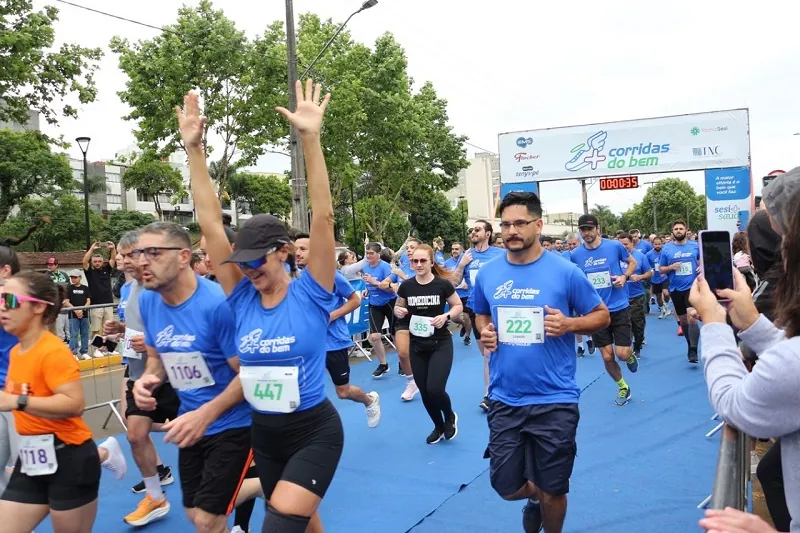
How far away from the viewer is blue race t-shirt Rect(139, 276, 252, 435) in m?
3.37

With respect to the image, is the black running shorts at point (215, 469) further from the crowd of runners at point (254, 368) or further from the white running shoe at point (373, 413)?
the white running shoe at point (373, 413)

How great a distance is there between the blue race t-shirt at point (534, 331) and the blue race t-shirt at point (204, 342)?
152cm

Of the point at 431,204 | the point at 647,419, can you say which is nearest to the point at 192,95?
the point at 647,419

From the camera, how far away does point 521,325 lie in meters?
3.90

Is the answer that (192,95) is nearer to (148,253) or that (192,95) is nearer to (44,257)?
(148,253)

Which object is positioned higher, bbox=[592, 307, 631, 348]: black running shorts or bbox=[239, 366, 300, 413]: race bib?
bbox=[239, 366, 300, 413]: race bib

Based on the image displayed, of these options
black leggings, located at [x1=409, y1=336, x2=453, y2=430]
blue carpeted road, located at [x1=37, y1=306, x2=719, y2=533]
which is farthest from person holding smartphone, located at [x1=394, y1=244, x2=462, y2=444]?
blue carpeted road, located at [x1=37, y1=306, x2=719, y2=533]

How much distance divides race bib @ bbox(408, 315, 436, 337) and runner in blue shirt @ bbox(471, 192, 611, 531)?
8.17 ft

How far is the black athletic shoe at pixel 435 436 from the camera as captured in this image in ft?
21.7

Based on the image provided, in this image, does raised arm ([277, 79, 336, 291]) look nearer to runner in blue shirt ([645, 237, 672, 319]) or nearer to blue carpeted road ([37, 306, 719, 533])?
blue carpeted road ([37, 306, 719, 533])

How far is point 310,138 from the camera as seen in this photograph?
3.05 metres

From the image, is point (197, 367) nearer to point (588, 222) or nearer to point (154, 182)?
A: point (588, 222)

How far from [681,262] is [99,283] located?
10.8 metres

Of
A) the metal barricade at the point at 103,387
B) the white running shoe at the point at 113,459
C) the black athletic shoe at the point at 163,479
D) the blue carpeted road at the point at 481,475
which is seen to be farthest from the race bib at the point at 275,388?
the metal barricade at the point at 103,387
